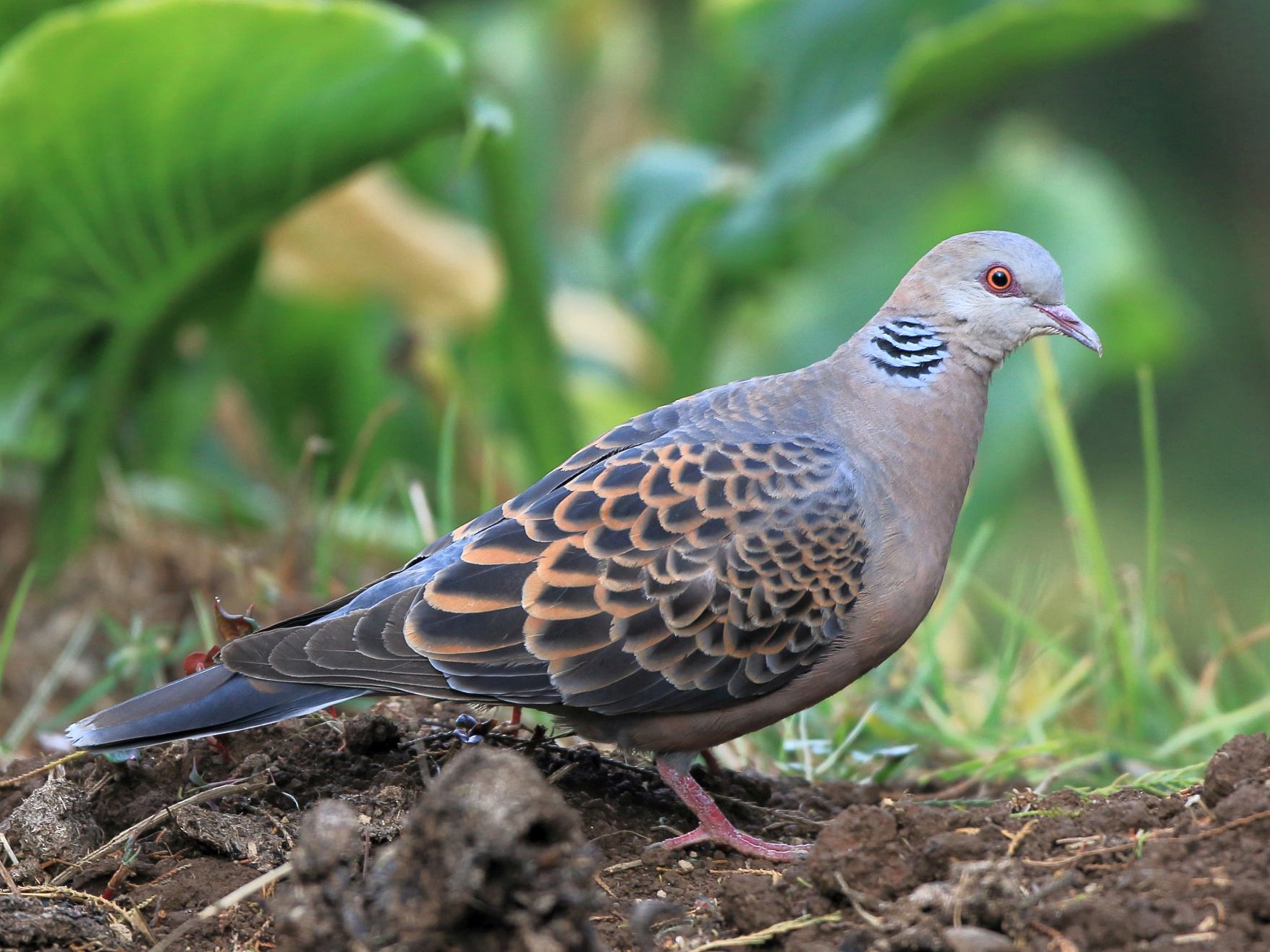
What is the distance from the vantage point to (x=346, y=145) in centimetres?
484

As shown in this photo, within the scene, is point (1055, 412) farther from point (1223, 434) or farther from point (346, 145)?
point (1223, 434)

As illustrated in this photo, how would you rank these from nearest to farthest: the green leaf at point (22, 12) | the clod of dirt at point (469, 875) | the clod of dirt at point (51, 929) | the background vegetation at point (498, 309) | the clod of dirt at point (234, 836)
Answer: the clod of dirt at point (469, 875), the clod of dirt at point (51, 929), the clod of dirt at point (234, 836), the background vegetation at point (498, 309), the green leaf at point (22, 12)

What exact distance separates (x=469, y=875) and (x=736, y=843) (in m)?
1.04

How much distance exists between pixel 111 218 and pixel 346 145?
33.4 inches

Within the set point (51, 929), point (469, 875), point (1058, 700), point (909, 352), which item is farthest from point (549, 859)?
point (1058, 700)

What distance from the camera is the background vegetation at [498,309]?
398 cm

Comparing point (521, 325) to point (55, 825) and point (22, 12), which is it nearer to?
point (22, 12)

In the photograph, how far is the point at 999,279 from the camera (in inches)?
125

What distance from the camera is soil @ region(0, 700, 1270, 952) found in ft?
6.32

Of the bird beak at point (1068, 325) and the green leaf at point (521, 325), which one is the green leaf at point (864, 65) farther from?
the bird beak at point (1068, 325)

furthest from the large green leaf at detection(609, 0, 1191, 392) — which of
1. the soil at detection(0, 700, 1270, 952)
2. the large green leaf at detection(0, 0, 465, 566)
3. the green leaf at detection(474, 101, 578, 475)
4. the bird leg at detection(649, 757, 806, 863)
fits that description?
the bird leg at detection(649, 757, 806, 863)

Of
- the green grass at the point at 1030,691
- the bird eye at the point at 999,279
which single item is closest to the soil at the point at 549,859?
the green grass at the point at 1030,691

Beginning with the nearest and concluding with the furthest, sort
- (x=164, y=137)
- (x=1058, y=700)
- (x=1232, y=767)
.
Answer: (x=1232, y=767) < (x=1058, y=700) < (x=164, y=137)

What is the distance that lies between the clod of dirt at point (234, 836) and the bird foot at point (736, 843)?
695 millimetres
